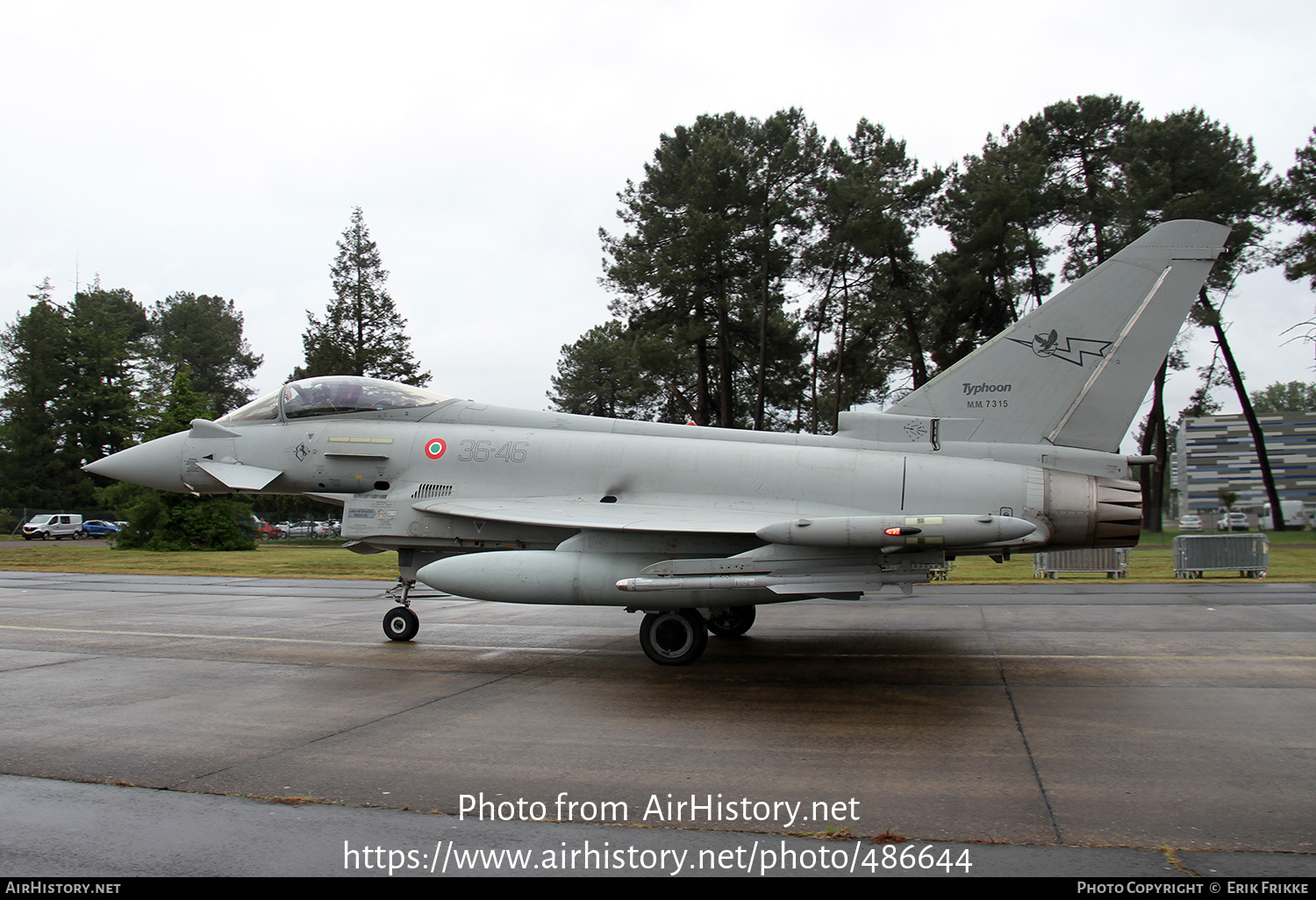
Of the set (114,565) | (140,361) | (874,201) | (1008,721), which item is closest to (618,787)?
(1008,721)

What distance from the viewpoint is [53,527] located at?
54812 mm

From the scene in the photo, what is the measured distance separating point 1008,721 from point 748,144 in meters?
42.0

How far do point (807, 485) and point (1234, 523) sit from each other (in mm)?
68250

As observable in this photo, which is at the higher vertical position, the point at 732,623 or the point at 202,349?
the point at 202,349

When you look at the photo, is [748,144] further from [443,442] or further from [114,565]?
[443,442]

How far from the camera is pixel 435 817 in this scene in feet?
14.9

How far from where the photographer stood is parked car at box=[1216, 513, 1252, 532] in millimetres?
57662

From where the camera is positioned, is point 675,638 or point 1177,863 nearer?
point 1177,863

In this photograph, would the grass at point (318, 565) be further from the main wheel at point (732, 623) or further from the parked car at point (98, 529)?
the parked car at point (98, 529)

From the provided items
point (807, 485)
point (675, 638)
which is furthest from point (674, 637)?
point (807, 485)

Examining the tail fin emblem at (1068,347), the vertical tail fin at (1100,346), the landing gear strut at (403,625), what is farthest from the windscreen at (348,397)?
the tail fin emblem at (1068,347)

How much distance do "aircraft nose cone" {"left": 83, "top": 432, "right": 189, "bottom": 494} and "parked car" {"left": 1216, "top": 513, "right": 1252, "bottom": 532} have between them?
63.9 meters

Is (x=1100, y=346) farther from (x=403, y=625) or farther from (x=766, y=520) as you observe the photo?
(x=403, y=625)

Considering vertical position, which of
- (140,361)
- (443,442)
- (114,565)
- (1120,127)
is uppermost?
(1120,127)
